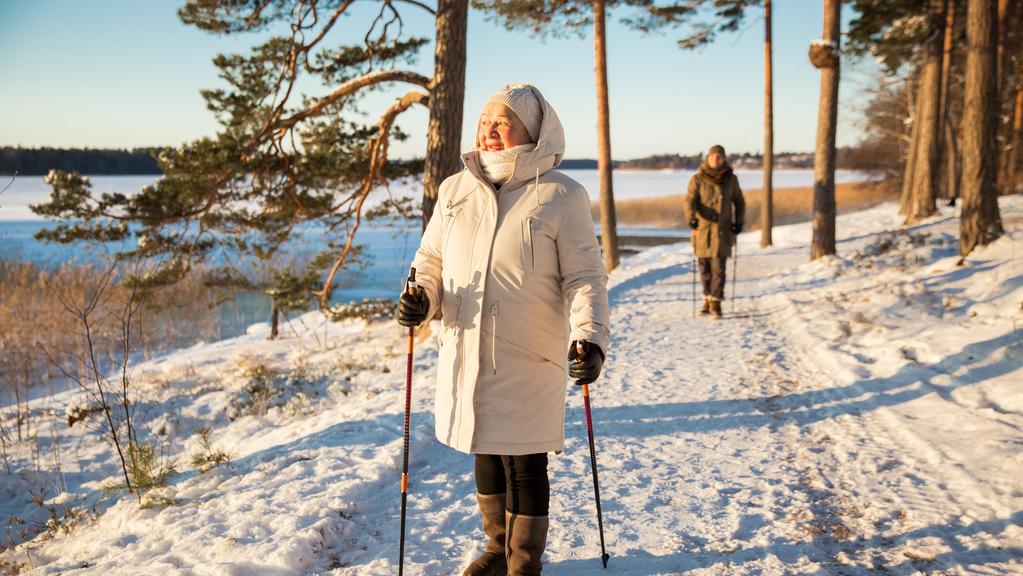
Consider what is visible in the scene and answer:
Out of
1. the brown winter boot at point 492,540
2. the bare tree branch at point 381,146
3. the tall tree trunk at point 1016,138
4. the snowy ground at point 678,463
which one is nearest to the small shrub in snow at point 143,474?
the snowy ground at point 678,463

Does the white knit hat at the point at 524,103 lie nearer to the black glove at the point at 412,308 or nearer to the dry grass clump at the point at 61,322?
the black glove at the point at 412,308

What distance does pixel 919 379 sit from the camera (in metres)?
5.40

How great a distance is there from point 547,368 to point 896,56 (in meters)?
25.0

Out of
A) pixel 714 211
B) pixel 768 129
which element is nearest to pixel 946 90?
pixel 768 129

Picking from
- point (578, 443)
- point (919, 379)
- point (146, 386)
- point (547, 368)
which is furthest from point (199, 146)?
point (919, 379)

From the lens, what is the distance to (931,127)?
16.5 metres

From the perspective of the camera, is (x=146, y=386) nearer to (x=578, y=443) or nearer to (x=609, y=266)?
(x=578, y=443)

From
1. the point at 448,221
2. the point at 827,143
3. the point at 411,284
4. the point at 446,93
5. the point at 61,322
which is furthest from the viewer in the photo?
the point at 827,143

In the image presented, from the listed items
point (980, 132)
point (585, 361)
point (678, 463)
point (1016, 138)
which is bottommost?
point (678, 463)

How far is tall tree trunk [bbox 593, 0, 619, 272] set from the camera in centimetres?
1335

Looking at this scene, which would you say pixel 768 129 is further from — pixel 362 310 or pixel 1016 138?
pixel 1016 138

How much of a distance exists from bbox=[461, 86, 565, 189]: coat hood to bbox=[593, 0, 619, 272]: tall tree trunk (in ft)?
37.5

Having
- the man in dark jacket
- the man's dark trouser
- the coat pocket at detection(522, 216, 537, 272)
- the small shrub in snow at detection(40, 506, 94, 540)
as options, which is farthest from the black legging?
the man's dark trouser

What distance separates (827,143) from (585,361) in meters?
11.9
